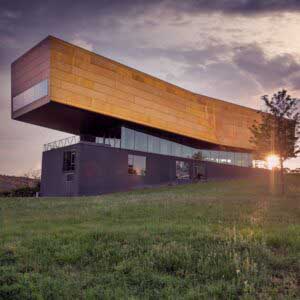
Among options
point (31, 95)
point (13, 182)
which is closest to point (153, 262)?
point (31, 95)

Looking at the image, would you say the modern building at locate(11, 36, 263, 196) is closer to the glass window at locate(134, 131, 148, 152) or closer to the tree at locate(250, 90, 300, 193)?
the glass window at locate(134, 131, 148, 152)

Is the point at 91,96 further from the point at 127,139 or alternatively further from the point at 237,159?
the point at 237,159

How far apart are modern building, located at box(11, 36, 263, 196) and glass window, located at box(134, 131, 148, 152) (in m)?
0.13

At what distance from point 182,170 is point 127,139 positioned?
11.3 meters

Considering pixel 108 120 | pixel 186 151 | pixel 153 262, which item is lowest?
pixel 153 262

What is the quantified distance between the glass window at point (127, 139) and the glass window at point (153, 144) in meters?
3.22

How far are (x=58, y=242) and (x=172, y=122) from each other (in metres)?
40.3

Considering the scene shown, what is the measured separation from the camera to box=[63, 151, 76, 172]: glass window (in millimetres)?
44125

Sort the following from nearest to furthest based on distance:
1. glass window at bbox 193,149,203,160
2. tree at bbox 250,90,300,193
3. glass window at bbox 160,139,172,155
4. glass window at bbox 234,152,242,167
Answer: tree at bbox 250,90,300,193, glass window at bbox 160,139,172,155, glass window at bbox 193,149,203,160, glass window at bbox 234,152,242,167

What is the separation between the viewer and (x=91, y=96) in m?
40.9

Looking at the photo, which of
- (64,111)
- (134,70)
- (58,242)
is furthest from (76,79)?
(58,242)

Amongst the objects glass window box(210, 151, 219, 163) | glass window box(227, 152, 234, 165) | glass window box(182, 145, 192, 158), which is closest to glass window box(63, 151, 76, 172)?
glass window box(182, 145, 192, 158)

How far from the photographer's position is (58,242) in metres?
12.1

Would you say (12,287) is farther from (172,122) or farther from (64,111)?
(172,122)
